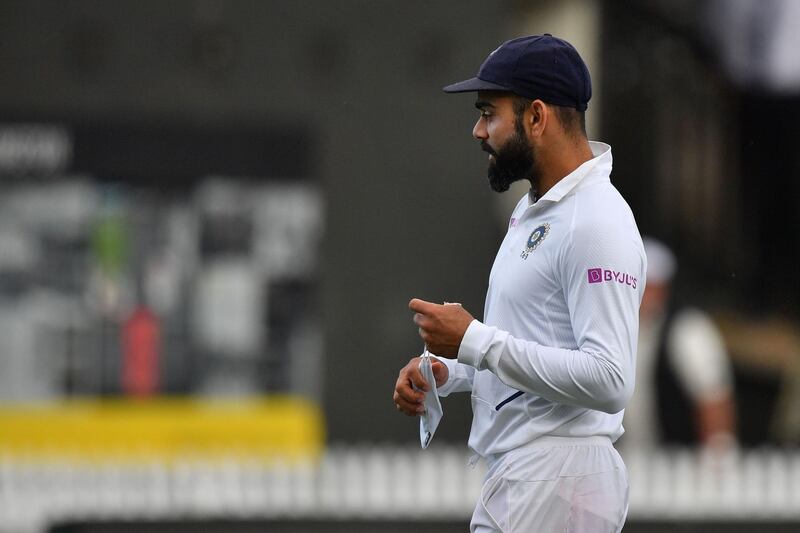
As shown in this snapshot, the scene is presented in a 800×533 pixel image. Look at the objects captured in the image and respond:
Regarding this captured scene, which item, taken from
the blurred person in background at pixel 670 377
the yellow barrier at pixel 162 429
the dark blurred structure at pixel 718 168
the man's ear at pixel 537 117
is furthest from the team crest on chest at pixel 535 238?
the dark blurred structure at pixel 718 168

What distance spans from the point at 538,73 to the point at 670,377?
7.60 m

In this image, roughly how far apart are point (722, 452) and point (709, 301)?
2.74 m

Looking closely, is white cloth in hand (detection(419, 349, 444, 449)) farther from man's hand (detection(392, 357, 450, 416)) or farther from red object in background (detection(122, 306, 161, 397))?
red object in background (detection(122, 306, 161, 397))

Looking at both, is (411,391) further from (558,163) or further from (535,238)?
(558,163)

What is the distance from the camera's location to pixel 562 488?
346 centimetres

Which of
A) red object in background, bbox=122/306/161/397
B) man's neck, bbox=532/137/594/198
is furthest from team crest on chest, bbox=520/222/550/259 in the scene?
red object in background, bbox=122/306/161/397

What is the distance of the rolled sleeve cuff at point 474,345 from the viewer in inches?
131

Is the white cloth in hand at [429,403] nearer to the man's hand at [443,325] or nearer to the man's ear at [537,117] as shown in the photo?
the man's hand at [443,325]

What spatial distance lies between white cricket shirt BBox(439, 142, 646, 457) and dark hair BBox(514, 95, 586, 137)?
3.4 inches

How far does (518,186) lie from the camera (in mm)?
11578

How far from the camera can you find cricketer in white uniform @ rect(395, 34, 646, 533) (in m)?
3.31

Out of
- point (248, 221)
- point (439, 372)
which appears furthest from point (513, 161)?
point (248, 221)

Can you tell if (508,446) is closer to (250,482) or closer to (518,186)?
(250,482)

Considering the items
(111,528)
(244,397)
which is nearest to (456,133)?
(244,397)
